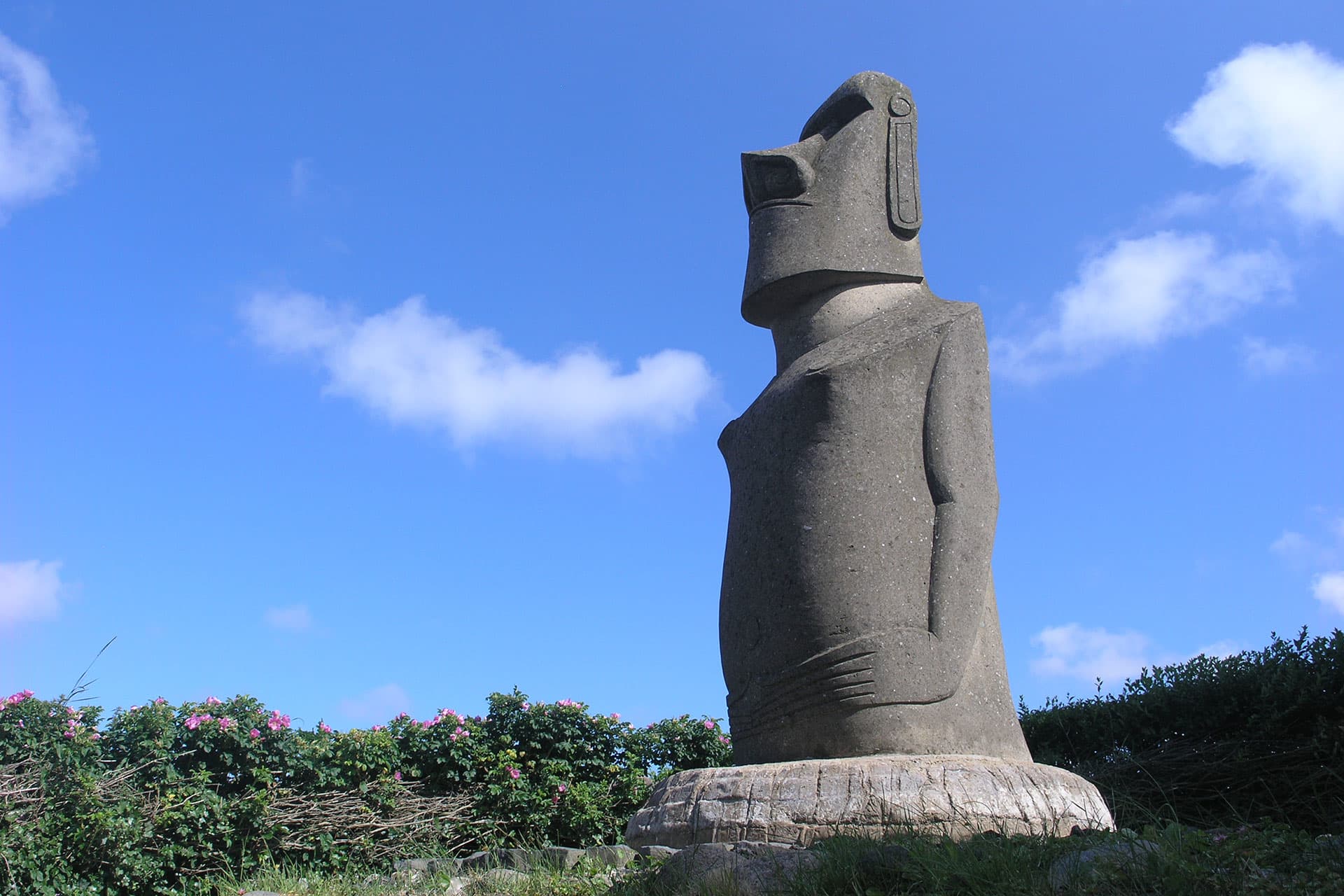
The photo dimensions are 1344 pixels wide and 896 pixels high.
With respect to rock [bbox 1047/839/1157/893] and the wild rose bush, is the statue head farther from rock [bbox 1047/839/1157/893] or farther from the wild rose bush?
the wild rose bush

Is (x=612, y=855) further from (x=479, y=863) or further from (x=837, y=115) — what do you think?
(x=837, y=115)

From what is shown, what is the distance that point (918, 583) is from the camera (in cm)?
519

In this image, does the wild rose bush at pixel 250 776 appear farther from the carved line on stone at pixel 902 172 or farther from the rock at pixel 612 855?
the carved line on stone at pixel 902 172

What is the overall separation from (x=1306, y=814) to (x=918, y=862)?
6961 millimetres

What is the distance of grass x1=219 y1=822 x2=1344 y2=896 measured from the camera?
11.1ft

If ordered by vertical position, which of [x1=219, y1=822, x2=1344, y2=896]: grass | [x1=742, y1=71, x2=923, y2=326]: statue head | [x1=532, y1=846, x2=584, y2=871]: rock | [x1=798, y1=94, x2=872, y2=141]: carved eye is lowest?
[x1=219, y1=822, x2=1344, y2=896]: grass

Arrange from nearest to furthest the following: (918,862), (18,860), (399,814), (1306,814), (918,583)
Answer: (918,862) < (918,583) < (18,860) < (1306,814) < (399,814)

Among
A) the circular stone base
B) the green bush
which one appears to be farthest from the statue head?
the green bush

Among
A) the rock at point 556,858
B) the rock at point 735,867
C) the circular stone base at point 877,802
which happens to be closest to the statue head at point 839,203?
the circular stone base at point 877,802

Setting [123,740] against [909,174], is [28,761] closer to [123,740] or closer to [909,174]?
[123,740]

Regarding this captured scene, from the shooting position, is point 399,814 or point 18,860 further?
point 399,814

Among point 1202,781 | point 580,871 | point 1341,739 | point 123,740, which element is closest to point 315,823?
point 123,740

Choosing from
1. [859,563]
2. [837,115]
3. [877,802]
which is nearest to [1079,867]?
[877,802]

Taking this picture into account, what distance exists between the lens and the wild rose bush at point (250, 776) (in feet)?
26.6
